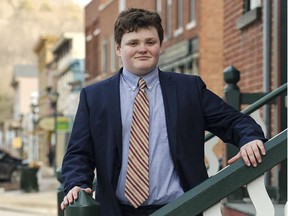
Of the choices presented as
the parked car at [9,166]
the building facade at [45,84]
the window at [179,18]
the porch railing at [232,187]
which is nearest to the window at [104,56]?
the parked car at [9,166]

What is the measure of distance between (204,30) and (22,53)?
536 feet

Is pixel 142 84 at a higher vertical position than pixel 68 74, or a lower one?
lower

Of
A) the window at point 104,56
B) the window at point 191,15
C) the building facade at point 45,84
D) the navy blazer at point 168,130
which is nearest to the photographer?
the navy blazer at point 168,130

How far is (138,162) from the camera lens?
3.71 metres

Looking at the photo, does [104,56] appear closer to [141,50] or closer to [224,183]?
[141,50]

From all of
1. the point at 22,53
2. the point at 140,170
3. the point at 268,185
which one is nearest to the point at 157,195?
the point at 140,170

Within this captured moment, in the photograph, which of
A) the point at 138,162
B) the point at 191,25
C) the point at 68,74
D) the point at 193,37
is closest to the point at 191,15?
the point at 191,25

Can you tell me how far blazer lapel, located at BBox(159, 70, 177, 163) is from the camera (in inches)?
146

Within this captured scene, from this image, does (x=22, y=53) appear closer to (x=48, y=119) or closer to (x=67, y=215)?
(x=48, y=119)

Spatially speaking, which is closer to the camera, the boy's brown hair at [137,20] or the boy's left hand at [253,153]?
the boy's left hand at [253,153]

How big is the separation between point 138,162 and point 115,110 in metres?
0.28

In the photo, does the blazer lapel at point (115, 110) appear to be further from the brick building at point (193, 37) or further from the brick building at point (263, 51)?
the brick building at point (193, 37)

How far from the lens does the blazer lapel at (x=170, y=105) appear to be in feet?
12.1

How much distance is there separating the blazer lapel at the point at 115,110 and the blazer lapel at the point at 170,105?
0.74 ft
